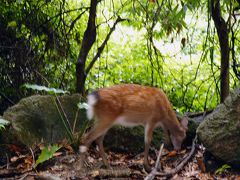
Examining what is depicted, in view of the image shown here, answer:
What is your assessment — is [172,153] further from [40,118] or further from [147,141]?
[40,118]

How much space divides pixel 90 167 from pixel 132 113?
888mm

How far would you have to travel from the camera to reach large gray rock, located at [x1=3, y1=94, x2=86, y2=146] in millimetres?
6398

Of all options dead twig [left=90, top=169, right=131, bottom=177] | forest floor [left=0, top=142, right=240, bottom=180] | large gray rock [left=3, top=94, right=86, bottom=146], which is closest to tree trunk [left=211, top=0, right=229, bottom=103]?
forest floor [left=0, top=142, right=240, bottom=180]

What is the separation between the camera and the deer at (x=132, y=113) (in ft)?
19.2

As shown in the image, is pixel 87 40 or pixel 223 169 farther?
pixel 87 40

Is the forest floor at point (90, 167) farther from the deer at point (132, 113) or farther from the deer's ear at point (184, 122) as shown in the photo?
the deer's ear at point (184, 122)

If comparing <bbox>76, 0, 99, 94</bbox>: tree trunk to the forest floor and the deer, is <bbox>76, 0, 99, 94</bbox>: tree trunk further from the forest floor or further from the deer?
the forest floor

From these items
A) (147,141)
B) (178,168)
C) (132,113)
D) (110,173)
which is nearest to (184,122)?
(147,141)

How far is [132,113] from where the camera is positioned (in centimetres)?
621

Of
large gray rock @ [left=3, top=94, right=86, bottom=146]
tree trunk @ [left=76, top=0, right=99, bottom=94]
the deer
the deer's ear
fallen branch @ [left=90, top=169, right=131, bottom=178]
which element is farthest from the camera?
tree trunk @ [left=76, top=0, right=99, bottom=94]

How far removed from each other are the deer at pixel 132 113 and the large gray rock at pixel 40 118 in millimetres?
804

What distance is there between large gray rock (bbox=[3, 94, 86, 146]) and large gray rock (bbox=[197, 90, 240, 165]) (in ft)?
6.46

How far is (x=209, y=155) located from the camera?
603 centimetres

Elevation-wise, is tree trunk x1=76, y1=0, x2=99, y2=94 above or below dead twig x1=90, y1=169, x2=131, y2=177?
above
